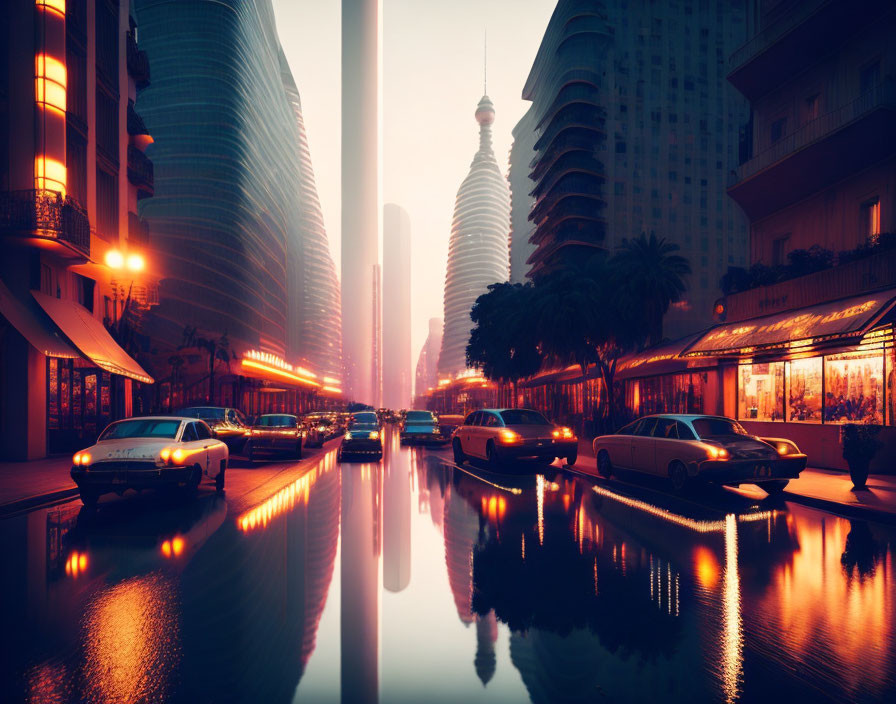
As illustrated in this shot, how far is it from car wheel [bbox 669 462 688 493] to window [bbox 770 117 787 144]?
18.3m

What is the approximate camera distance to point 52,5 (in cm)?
2336

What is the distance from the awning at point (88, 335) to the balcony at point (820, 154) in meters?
24.4

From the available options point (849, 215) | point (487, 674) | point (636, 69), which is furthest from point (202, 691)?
point (636, 69)

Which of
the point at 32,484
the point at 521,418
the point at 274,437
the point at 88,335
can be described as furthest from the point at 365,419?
the point at 32,484

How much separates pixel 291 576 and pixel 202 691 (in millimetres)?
2867

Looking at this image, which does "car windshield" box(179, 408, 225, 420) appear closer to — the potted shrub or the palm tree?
the palm tree

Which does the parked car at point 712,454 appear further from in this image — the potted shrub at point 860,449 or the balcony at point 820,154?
the balcony at point 820,154

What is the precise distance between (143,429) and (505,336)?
28.9 metres

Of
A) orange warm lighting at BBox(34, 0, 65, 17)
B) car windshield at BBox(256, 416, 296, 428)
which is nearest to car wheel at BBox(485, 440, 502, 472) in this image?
car windshield at BBox(256, 416, 296, 428)

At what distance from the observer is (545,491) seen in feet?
46.8

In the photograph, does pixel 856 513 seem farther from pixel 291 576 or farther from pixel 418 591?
pixel 291 576

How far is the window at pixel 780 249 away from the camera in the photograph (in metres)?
25.7

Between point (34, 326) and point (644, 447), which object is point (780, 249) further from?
point (34, 326)

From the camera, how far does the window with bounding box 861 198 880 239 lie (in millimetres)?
20484
